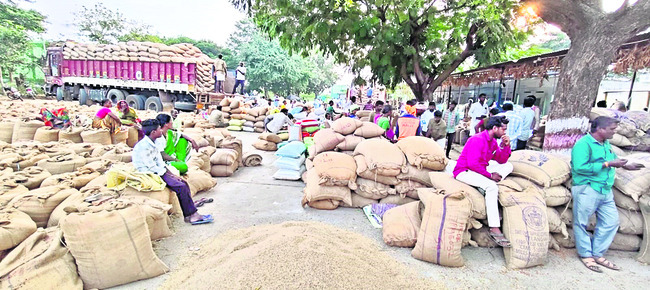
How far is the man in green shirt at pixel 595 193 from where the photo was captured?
2753 millimetres

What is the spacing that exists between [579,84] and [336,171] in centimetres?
333

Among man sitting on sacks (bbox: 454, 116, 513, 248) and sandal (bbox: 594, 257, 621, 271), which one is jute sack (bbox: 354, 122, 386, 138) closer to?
man sitting on sacks (bbox: 454, 116, 513, 248)

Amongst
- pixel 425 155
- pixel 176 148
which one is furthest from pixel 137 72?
pixel 425 155

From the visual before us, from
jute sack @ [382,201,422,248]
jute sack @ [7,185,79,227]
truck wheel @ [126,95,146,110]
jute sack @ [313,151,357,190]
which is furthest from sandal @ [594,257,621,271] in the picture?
truck wheel @ [126,95,146,110]

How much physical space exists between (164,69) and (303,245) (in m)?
13.9

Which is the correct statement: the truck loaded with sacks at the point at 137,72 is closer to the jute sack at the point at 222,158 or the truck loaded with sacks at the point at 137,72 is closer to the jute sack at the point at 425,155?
the jute sack at the point at 222,158

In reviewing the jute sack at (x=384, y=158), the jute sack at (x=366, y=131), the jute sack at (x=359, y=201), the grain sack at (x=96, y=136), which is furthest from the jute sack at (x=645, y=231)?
the grain sack at (x=96, y=136)

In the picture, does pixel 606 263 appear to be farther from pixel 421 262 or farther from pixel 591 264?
pixel 421 262

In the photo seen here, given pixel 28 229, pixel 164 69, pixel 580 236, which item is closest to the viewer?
pixel 28 229

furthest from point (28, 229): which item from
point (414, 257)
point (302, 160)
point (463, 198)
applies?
point (302, 160)

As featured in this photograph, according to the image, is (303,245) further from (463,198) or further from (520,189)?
(520,189)

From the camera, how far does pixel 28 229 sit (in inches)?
88.3

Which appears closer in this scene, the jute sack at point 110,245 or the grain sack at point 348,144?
the jute sack at point 110,245

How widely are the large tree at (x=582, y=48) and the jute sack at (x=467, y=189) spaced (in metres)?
2.11
